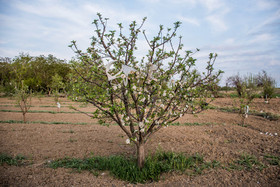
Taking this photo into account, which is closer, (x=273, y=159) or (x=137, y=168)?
(x=137, y=168)

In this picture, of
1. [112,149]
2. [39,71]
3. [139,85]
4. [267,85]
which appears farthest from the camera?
[39,71]

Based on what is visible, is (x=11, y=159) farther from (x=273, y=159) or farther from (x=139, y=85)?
(x=273, y=159)

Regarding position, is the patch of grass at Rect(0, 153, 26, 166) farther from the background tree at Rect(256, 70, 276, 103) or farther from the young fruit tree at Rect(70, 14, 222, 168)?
the background tree at Rect(256, 70, 276, 103)

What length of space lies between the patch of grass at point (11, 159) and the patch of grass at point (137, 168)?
0.77 meters

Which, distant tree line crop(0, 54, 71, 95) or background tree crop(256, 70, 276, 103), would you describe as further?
distant tree line crop(0, 54, 71, 95)

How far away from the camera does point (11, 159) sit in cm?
376

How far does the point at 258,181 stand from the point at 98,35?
3.86 m

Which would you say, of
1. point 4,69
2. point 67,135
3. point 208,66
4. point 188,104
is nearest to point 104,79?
point 188,104

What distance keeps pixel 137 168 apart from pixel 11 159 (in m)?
2.86

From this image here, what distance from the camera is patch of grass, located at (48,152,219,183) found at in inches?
123

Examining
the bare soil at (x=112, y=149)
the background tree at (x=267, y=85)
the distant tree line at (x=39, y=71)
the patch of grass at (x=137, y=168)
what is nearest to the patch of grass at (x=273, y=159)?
the bare soil at (x=112, y=149)

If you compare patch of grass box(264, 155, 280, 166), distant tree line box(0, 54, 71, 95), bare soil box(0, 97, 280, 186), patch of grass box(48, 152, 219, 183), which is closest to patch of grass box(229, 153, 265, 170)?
bare soil box(0, 97, 280, 186)

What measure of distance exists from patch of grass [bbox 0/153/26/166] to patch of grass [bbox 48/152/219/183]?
2.53ft

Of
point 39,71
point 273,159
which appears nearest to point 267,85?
point 273,159
